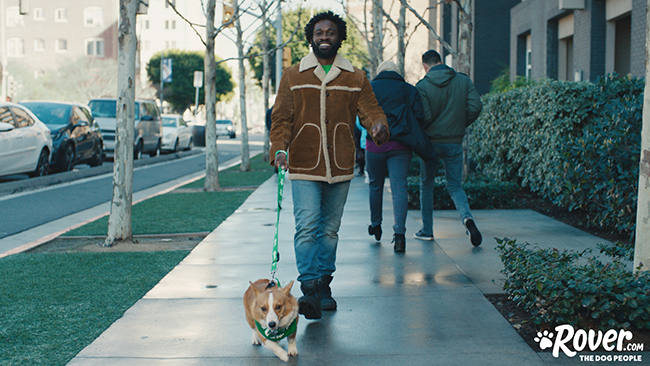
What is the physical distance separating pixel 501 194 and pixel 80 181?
959cm

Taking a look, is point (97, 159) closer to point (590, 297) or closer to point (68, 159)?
point (68, 159)

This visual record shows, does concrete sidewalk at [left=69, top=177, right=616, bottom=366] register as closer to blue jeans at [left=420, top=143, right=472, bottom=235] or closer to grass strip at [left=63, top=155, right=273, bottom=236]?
blue jeans at [left=420, top=143, right=472, bottom=235]

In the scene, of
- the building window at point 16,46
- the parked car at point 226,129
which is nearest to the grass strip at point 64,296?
the parked car at point 226,129

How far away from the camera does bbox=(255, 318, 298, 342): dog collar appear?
11.4 feet

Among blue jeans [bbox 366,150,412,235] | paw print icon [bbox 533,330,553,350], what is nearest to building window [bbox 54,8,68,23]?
blue jeans [bbox 366,150,412,235]

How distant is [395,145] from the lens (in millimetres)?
6320

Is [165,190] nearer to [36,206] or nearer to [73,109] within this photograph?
[36,206]

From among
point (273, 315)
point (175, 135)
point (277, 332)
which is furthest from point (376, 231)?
point (175, 135)

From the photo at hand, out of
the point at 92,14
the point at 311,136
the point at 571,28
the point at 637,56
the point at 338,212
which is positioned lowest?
the point at 338,212

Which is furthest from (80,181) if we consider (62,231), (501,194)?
(501,194)

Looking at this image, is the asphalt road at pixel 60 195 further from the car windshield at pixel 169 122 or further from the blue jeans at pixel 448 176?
the car windshield at pixel 169 122

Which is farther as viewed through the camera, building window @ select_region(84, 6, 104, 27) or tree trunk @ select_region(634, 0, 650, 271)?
building window @ select_region(84, 6, 104, 27)

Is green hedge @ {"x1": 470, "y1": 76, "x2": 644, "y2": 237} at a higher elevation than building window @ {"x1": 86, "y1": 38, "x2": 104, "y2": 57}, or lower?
lower

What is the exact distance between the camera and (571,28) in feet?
55.0
